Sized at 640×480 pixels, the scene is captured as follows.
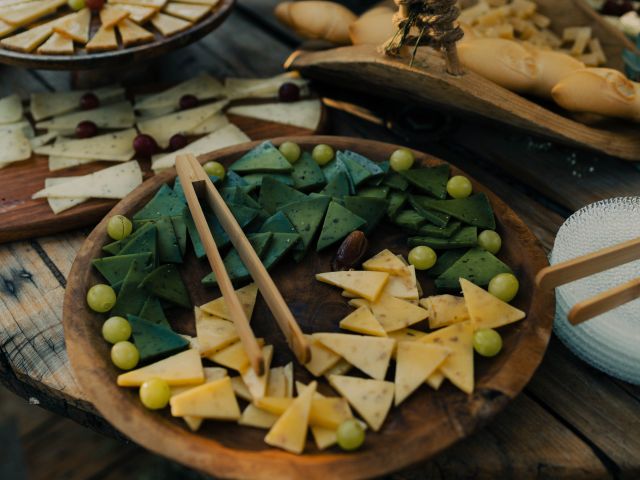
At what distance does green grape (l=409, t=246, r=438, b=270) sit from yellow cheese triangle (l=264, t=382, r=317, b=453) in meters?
0.49

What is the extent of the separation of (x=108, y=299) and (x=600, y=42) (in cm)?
179

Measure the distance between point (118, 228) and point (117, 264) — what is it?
4.7 inches

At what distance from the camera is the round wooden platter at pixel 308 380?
3.81ft

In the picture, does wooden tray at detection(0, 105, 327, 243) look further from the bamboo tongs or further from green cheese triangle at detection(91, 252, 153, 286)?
the bamboo tongs

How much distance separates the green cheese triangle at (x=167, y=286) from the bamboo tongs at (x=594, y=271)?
783mm

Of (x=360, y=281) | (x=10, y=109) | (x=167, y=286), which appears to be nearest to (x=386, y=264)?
(x=360, y=281)

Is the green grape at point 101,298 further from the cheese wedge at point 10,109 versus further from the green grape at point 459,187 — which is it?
the cheese wedge at point 10,109

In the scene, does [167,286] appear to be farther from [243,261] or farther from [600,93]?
[600,93]

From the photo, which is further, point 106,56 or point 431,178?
point 106,56

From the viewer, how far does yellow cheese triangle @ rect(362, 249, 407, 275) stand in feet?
5.05

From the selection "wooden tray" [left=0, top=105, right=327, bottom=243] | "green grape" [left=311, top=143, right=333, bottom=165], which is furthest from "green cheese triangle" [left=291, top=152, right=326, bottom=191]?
"wooden tray" [left=0, top=105, right=327, bottom=243]

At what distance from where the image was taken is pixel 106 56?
6.24ft

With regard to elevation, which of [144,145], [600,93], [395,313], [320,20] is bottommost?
[144,145]

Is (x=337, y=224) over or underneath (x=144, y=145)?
over
